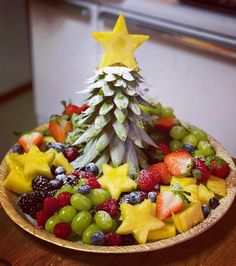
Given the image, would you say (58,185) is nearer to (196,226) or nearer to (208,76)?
(196,226)

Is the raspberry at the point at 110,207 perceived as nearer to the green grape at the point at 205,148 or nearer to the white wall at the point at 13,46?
the green grape at the point at 205,148

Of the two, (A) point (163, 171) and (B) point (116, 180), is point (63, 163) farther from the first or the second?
(A) point (163, 171)

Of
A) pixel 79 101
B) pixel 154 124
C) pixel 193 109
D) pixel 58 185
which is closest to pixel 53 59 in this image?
pixel 79 101

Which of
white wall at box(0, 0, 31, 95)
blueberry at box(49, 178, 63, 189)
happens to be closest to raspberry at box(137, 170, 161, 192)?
blueberry at box(49, 178, 63, 189)

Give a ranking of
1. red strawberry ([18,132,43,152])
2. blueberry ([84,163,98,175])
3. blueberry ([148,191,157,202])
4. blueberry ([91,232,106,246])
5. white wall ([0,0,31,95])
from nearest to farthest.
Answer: blueberry ([91,232,106,246])
blueberry ([148,191,157,202])
blueberry ([84,163,98,175])
red strawberry ([18,132,43,152])
white wall ([0,0,31,95])

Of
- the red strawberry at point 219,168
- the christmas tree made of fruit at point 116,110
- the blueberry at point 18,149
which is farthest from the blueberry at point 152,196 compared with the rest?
the blueberry at point 18,149

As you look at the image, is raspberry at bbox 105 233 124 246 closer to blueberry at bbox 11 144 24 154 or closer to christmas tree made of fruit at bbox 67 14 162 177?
christmas tree made of fruit at bbox 67 14 162 177
